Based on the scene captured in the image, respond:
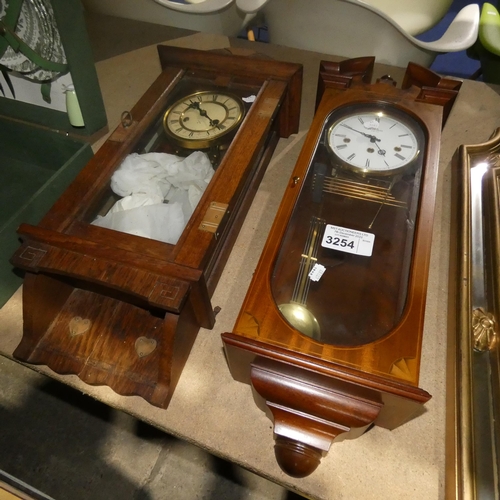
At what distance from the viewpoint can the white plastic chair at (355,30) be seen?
4.45 ft

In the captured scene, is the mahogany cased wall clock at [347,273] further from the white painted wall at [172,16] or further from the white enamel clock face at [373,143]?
the white painted wall at [172,16]

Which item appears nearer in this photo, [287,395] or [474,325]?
[287,395]

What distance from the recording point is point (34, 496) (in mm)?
824

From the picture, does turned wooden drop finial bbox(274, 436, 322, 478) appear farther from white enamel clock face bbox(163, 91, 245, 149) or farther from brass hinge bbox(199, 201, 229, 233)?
white enamel clock face bbox(163, 91, 245, 149)

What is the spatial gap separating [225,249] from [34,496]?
63cm

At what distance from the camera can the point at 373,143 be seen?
0.96m

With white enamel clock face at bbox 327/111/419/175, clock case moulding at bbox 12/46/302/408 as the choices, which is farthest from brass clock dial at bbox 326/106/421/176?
clock case moulding at bbox 12/46/302/408

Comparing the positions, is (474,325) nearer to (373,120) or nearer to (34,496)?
(373,120)

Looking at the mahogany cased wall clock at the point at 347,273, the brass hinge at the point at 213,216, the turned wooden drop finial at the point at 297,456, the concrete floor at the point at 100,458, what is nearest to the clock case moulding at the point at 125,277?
the brass hinge at the point at 213,216

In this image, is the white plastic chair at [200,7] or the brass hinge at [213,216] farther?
the white plastic chair at [200,7]

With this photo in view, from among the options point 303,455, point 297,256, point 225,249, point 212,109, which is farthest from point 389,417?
point 212,109

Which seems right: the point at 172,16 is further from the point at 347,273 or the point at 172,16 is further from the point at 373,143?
the point at 347,273

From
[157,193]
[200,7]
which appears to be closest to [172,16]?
[200,7]

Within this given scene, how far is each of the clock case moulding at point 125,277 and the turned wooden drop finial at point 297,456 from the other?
0.23 metres
